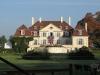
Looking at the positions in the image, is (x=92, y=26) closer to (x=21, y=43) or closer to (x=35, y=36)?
(x=35, y=36)

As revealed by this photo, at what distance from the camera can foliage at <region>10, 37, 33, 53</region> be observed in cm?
10356

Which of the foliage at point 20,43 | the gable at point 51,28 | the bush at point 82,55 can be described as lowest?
the bush at point 82,55

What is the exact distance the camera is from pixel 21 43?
351 ft

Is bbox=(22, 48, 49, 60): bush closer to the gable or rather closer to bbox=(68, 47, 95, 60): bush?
bbox=(68, 47, 95, 60): bush

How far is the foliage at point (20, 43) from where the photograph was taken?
10356cm

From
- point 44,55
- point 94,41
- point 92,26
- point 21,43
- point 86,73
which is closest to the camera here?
point 86,73

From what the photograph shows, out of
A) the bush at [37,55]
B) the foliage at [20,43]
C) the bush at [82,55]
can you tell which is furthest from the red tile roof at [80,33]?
the bush at [82,55]

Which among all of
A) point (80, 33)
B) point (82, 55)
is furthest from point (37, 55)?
point (80, 33)

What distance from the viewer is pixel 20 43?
10631 cm

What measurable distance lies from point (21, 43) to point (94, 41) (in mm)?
20959

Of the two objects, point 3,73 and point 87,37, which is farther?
point 87,37

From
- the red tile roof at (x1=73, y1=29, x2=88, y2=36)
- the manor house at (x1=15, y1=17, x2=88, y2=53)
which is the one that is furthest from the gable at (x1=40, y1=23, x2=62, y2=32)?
the red tile roof at (x1=73, y1=29, x2=88, y2=36)

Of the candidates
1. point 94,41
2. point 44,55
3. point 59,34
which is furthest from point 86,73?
point 59,34

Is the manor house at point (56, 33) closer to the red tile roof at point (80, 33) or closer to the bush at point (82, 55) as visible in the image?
the red tile roof at point (80, 33)
